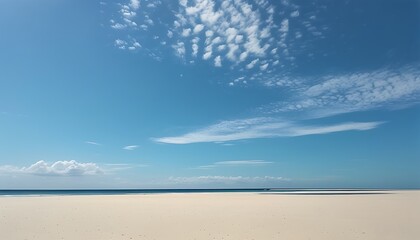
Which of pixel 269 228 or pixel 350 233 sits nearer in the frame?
pixel 350 233

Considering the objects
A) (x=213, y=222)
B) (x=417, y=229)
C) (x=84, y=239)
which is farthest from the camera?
(x=213, y=222)

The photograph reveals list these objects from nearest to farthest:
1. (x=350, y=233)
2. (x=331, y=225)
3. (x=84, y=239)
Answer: (x=84, y=239), (x=350, y=233), (x=331, y=225)

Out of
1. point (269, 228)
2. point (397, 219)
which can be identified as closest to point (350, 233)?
point (269, 228)

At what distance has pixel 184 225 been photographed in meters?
16.2

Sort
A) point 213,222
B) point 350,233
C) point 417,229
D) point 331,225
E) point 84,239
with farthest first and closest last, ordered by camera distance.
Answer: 1. point 213,222
2. point 331,225
3. point 417,229
4. point 350,233
5. point 84,239

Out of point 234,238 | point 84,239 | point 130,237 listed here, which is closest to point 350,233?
point 234,238

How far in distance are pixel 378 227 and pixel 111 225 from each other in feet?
48.8

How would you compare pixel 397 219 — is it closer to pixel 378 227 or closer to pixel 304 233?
pixel 378 227

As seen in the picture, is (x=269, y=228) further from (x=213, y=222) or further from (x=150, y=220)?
(x=150, y=220)

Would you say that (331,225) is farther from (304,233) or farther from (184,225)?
(184,225)

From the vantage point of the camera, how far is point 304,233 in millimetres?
13758

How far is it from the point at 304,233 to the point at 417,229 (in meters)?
6.26

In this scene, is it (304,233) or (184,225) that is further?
(184,225)

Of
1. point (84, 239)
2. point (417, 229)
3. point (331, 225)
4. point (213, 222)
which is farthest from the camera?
point (213, 222)
